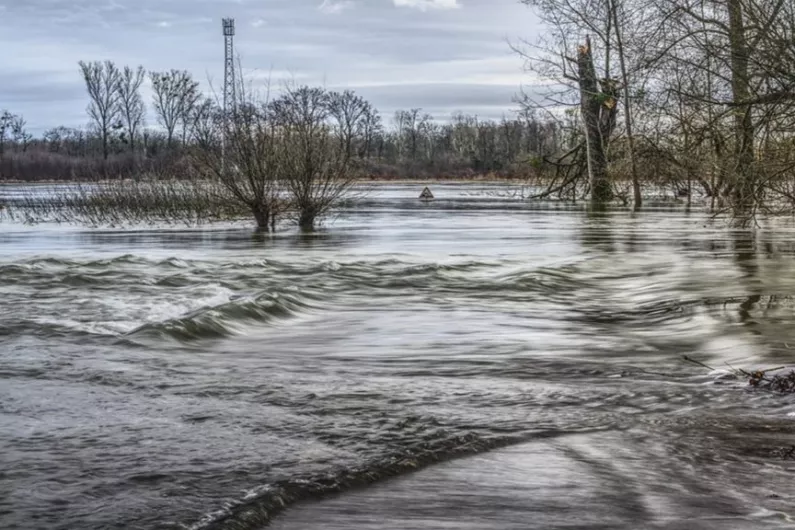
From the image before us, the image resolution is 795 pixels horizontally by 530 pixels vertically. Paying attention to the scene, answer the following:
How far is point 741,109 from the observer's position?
56.7ft

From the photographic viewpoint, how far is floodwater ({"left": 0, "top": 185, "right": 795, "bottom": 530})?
488 cm

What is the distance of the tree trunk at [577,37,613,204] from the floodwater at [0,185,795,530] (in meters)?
22.2

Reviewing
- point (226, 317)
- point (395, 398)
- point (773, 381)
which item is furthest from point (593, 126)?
point (395, 398)

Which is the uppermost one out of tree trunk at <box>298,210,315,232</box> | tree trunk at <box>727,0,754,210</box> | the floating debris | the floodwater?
tree trunk at <box>727,0,754,210</box>

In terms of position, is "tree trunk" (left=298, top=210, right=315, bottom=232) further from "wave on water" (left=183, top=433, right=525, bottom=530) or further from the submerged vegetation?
"wave on water" (left=183, top=433, right=525, bottom=530)

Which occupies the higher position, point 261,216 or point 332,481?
point 261,216

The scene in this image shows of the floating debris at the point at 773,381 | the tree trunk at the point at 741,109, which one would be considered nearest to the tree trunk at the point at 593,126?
the tree trunk at the point at 741,109

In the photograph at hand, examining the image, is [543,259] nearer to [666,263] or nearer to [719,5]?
[666,263]

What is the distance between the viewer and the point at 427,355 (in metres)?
9.23

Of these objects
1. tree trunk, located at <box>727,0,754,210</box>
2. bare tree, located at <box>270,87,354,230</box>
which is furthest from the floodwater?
bare tree, located at <box>270,87,354,230</box>

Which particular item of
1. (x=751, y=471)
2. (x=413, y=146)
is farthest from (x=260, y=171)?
(x=413, y=146)

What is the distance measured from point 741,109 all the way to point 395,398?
38.8ft

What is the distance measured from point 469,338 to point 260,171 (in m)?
17.8

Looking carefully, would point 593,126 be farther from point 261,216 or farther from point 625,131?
point 261,216
